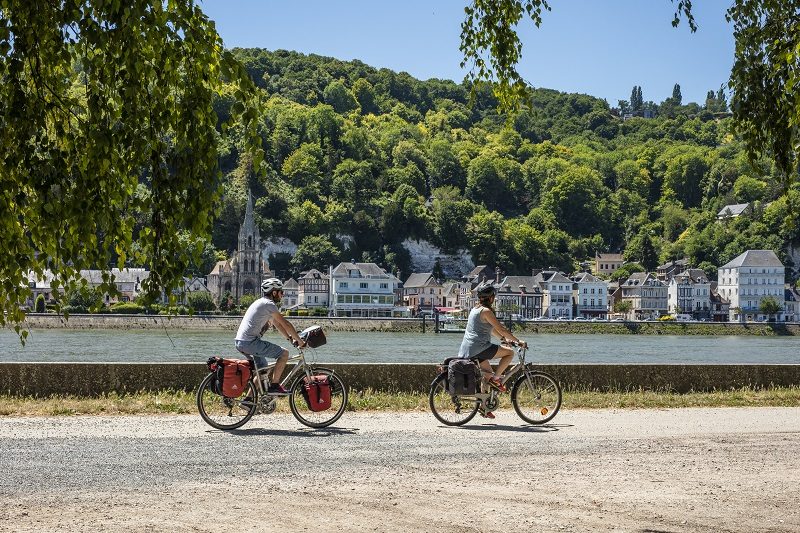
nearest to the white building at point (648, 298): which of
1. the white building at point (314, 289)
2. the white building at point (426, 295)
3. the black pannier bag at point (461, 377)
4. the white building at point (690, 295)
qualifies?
the white building at point (690, 295)

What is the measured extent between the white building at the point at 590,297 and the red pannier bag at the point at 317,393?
149m

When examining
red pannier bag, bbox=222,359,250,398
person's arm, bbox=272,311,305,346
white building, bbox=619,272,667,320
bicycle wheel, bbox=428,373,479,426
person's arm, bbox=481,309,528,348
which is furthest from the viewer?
white building, bbox=619,272,667,320

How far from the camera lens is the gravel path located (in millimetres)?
6613

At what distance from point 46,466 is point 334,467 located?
212 centimetres

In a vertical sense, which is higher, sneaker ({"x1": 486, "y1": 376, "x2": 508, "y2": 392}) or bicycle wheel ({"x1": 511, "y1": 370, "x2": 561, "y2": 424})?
sneaker ({"x1": 486, "y1": 376, "x2": 508, "y2": 392})

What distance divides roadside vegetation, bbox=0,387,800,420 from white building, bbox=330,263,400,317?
134192 mm

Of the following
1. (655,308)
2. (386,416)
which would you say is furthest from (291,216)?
(386,416)

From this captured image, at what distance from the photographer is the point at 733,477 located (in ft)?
27.5

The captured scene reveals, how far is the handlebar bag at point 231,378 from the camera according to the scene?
35.2 feet

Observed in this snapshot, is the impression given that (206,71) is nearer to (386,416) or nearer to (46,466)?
(46,466)

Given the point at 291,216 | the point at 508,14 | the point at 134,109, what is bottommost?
the point at 134,109

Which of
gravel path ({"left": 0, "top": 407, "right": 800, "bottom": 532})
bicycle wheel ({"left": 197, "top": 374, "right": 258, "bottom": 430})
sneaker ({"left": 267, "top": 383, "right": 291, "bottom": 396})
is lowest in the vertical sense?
gravel path ({"left": 0, "top": 407, "right": 800, "bottom": 532})

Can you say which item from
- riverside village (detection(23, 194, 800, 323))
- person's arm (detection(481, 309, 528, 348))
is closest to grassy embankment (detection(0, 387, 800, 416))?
person's arm (detection(481, 309, 528, 348))

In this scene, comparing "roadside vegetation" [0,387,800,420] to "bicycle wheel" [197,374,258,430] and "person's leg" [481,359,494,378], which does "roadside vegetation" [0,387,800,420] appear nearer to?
"bicycle wheel" [197,374,258,430]
